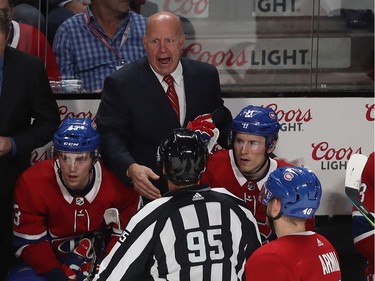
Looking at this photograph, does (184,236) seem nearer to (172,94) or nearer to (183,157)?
(183,157)

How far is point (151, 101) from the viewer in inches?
186

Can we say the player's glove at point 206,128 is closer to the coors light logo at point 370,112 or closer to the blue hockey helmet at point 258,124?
the blue hockey helmet at point 258,124

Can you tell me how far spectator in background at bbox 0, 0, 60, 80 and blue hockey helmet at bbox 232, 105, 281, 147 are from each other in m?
1.04

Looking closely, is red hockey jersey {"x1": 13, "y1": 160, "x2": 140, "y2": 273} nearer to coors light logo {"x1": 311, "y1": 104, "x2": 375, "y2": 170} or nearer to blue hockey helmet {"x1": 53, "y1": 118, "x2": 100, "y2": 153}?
blue hockey helmet {"x1": 53, "y1": 118, "x2": 100, "y2": 153}

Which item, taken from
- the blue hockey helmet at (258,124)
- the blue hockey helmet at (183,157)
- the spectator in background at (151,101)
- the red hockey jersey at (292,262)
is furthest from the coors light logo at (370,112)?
the red hockey jersey at (292,262)

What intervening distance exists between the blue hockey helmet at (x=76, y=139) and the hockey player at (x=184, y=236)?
0.85m

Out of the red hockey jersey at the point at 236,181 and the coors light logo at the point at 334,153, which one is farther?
the coors light logo at the point at 334,153

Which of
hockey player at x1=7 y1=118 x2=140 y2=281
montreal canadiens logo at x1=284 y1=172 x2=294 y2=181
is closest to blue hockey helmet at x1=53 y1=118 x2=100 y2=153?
hockey player at x1=7 y1=118 x2=140 y2=281

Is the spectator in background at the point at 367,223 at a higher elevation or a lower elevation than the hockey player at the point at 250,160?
lower

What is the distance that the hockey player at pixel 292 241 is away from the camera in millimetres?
3463

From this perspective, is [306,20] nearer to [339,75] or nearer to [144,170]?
[339,75]

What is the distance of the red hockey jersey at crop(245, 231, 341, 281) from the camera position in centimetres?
345

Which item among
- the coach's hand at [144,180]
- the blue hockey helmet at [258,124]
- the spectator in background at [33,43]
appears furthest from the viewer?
the spectator in background at [33,43]

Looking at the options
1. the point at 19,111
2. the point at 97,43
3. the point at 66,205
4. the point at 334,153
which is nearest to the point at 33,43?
the point at 97,43
